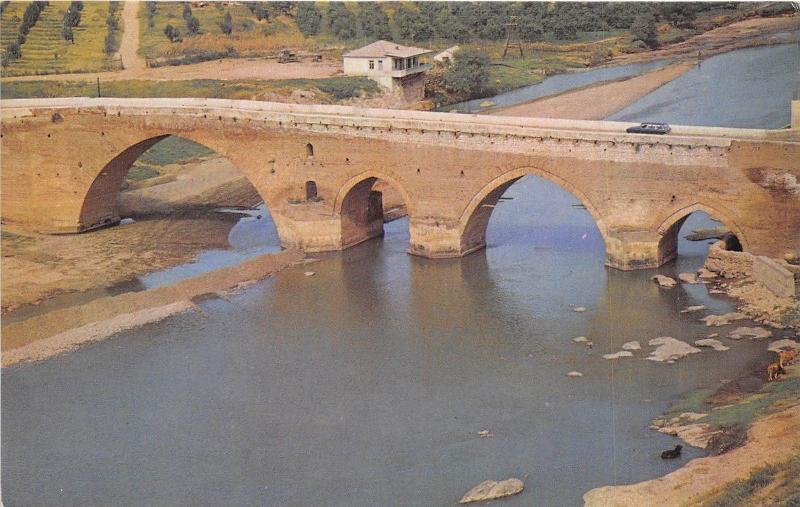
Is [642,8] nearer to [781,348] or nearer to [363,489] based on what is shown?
[781,348]

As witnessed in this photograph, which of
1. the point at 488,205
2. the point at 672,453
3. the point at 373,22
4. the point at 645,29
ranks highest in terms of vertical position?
the point at 373,22

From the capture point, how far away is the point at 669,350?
77.6ft

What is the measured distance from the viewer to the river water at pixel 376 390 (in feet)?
62.8

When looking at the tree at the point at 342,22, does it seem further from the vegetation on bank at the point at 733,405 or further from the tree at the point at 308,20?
the vegetation on bank at the point at 733,405

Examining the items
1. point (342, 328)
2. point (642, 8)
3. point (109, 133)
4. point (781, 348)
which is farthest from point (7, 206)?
point (642, 8)

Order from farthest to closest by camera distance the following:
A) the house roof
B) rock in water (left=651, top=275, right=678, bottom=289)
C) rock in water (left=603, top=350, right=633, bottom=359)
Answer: the house roof
rock in water (left=651, top=275, right=678, bottom=289)
rock in water (left=603, top=350, right=633, bottom=359)

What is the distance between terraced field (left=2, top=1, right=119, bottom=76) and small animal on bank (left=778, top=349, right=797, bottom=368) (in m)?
37.7

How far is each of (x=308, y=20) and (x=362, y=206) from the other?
103ft

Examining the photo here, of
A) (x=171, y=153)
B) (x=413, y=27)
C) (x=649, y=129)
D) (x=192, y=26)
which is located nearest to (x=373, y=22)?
(x=413, y=27)

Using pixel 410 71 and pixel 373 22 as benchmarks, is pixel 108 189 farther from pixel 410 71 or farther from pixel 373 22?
pixel 373 22

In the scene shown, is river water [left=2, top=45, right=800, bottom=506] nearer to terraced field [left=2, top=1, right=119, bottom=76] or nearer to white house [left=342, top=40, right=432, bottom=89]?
white house [left=342, top=40, right=432, bottom=89]

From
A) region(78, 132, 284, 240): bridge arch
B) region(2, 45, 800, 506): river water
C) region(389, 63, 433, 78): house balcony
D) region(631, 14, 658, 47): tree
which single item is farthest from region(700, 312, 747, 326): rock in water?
Result: region(631, 14, 658, 47): tree

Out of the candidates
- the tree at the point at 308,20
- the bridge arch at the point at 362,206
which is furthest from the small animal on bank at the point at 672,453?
the tree at the point at 308,20

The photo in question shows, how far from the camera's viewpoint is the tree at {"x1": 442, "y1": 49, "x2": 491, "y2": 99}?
5409 centimetres
